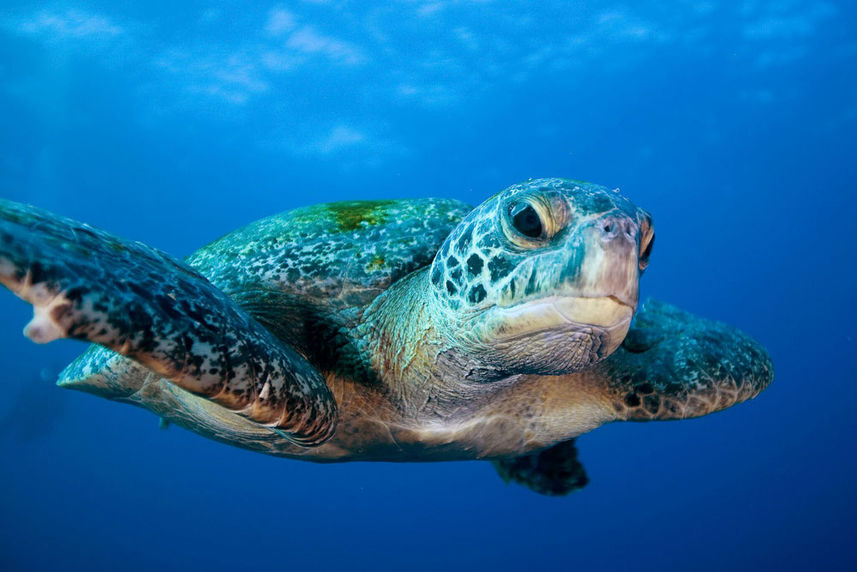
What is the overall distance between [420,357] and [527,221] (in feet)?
3.39

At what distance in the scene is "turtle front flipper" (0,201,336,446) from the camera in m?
1.30

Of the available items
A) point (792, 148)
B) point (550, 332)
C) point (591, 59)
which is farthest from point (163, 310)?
point (792, 148)

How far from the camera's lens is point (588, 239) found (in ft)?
5.06

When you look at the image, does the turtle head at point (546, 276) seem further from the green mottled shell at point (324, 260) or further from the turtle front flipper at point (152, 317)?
the green mottled shell at point (324, 260)

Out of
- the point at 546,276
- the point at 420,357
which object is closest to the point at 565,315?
the point at 546,276

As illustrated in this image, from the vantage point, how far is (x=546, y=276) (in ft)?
5.16

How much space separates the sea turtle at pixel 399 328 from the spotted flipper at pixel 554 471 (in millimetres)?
17

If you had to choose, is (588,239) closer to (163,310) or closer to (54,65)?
(163,310)

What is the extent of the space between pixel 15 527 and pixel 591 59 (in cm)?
5186

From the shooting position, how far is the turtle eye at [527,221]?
1714 mm

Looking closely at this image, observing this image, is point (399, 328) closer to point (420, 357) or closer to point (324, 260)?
point (420, 357)

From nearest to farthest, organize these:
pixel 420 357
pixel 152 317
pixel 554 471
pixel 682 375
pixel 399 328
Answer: pixel 152 317 < pixel 420 357 < pixel 399 328 < pixel 682 375 < pixel 554 471

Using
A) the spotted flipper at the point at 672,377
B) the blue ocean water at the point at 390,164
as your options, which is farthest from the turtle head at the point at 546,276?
the blue ocean water at the point at 390,164

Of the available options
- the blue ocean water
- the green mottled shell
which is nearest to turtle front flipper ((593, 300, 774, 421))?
the green mottled shell
